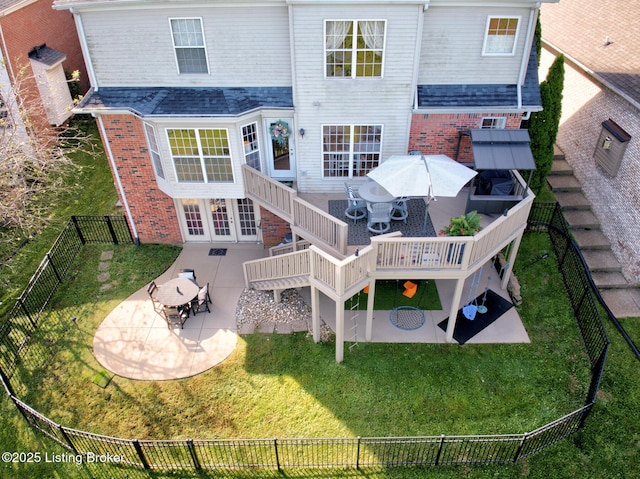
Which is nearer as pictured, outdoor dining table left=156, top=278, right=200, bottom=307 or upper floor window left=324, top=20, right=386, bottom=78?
upper floor window left=324, top=20, right=386, bottom=78

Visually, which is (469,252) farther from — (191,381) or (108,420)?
(108,420)

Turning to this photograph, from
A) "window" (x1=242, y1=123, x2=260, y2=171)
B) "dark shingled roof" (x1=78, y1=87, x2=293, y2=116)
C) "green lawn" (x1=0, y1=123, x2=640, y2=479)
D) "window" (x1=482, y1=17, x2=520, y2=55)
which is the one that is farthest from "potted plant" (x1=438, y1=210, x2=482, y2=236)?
"window" (x1=242, y1=123, x2=260, y2=171)

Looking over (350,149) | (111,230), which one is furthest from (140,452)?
(350,149)

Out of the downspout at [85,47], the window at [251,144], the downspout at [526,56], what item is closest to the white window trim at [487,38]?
the downspout at [526,56]

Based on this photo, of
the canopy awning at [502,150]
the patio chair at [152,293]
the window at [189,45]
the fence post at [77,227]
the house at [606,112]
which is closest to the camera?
the canopy awning at [502,150]

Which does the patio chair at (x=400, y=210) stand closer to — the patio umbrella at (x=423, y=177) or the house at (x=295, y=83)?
the patio umbrella at (x=423, y=177)

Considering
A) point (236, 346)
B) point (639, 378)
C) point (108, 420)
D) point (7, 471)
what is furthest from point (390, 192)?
point (7, 471)

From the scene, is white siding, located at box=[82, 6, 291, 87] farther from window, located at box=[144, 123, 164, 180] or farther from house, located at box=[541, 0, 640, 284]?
house, located at box=[541, 0, 640, 284]
